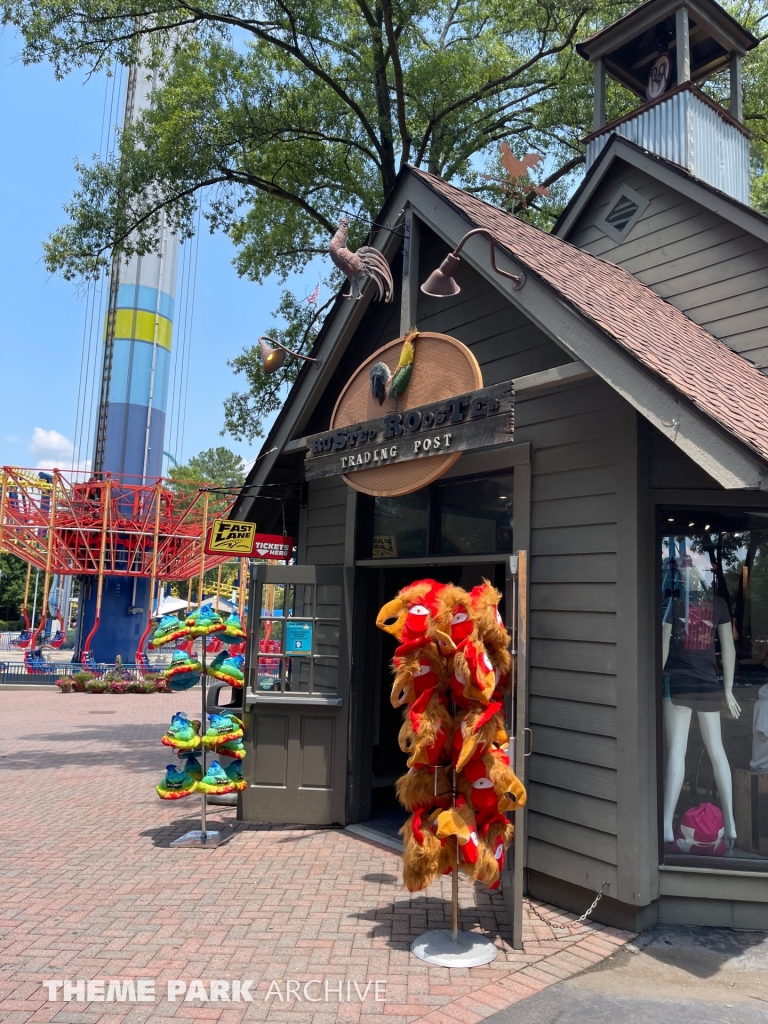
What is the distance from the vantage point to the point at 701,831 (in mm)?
5070

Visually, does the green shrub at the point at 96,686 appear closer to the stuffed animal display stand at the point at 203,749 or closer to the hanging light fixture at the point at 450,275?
the stuffed animal display stand at the point at 203,749

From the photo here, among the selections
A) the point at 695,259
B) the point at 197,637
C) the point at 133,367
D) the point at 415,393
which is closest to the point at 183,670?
the point at 197,637

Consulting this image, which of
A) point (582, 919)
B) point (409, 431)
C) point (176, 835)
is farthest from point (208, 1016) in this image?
point (409, 431)

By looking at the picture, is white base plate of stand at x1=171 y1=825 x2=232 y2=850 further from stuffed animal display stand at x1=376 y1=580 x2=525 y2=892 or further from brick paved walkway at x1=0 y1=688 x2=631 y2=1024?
stuffed animal display stand at x1=376 y1=580 x2=525 y2=892

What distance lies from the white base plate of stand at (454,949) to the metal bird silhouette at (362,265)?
516cm

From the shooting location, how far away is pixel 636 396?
447cm

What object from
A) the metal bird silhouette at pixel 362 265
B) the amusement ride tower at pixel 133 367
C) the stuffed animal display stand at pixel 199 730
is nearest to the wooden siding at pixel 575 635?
the metal bird silhouette at pixel 362 265

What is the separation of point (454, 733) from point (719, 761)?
1.93 m

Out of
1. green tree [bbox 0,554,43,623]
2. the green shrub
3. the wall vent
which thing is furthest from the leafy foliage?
green tree [bbox 0,554,43,623]

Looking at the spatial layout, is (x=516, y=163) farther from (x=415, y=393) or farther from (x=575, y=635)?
(x=575, y=635)

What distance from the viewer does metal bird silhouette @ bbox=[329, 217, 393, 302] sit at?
6793mm

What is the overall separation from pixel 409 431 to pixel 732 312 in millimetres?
3105

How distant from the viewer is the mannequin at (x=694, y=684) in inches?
201

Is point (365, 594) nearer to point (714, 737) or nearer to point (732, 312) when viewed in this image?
point (714, 737)
